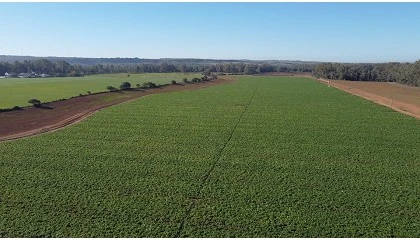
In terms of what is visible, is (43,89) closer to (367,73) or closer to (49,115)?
(49,115)

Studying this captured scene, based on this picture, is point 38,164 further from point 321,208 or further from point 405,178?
Answer: point 405,178

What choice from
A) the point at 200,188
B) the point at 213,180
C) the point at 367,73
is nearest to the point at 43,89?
the point at 213,180

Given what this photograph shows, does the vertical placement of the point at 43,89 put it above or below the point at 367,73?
below

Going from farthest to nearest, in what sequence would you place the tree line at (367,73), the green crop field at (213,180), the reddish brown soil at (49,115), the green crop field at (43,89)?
the tree line at (367,73) < the green crop field at (43,89) < the reddish brown soil at (49,115) < the green crop field at (213,180)

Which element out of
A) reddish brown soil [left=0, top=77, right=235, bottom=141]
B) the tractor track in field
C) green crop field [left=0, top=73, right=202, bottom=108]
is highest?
green crop field [left=0, top=73, right=202, bottom=108]

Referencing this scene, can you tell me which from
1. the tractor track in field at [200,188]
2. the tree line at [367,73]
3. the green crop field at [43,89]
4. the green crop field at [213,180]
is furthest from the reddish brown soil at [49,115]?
the tree line at [367,73]

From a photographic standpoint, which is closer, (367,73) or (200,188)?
(200,188)

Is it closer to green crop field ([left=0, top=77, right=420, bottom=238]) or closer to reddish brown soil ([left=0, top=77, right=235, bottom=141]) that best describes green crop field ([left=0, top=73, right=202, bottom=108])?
reddish brown soil ([left=0, top=77, right=235, bottom=141])

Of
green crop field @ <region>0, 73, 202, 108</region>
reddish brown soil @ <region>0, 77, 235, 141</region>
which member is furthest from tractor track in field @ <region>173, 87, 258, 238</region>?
green crop field @ <region>0, 73, 202, 108</region>

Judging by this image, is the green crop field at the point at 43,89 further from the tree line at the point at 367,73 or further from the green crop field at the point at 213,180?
the tree line at the point at 367,73

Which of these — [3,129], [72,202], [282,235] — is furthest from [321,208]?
[3,129]
